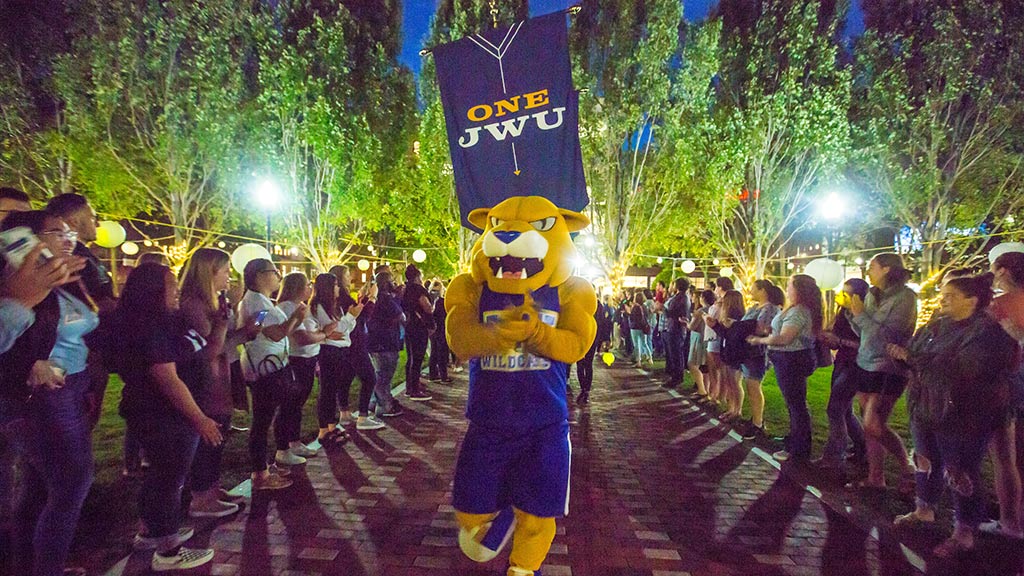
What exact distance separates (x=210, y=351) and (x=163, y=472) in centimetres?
82

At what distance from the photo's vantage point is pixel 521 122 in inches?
151

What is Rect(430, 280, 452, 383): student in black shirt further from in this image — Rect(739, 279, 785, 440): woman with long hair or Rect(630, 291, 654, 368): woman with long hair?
Rect(739, 279, 785, 440): woman with long hair

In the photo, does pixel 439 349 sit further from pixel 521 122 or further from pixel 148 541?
pixel 148 541

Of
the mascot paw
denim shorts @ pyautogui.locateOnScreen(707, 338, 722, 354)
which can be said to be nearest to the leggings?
the mascot paw

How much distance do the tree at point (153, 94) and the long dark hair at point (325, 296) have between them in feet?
43.7

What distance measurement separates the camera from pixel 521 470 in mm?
2920

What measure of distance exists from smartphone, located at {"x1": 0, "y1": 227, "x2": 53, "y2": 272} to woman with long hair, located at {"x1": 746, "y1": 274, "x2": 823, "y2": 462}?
5757mm

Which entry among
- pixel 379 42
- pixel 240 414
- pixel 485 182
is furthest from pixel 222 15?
pixel 485 182

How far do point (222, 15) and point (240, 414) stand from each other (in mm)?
16419

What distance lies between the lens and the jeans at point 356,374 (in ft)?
19.7

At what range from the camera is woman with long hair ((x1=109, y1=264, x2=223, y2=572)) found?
2.92 m

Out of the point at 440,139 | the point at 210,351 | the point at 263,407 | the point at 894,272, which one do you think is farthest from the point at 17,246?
the point at 440,139

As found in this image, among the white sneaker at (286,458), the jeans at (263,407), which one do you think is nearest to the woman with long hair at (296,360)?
the white sneaker at (286,458)

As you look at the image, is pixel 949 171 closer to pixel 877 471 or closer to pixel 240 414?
pixel 877 471
